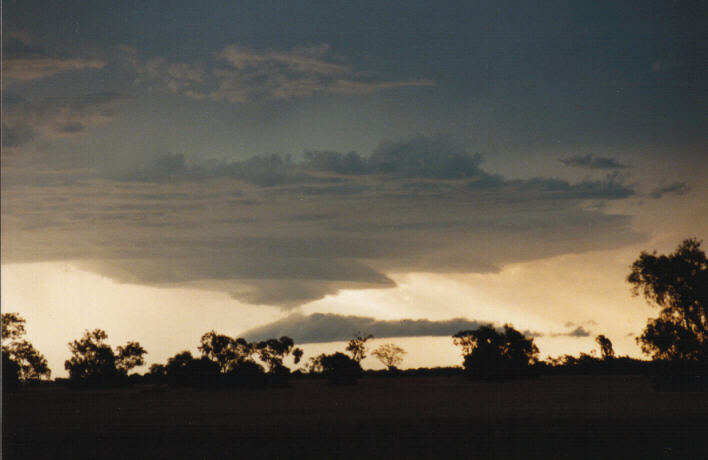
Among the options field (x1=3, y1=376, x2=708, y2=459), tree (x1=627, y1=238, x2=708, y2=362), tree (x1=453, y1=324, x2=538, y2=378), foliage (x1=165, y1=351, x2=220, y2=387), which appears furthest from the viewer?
tree (x1=453, y1=324, x2=538, y2=378)

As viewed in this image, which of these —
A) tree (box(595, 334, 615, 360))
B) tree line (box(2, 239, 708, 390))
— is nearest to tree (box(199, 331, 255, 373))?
tree line (box(2, 239, 708, 390))

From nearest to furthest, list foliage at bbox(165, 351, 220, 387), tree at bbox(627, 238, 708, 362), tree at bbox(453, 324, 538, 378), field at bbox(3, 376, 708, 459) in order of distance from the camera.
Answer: field at bbox(3, 376, 708, 459) < tree at bbox(627, 238, 708, 362) < foliage at bbox(165, 351, 220, 387) < tree at bbox(453, 324, 538, 378)

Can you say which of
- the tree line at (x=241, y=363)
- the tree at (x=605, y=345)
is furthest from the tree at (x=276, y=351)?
the tree at (x=605, y=345)

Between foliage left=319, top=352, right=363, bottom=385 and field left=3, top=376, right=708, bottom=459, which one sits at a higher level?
foliage left=319, top=352, right=363, bottom=385

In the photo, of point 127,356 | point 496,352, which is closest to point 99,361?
point 127,356

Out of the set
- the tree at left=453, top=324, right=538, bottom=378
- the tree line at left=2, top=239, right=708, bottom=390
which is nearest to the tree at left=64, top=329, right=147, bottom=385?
the tree line at left=2, top=239, right=708, bottom=390

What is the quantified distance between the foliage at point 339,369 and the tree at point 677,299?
56.7 meters

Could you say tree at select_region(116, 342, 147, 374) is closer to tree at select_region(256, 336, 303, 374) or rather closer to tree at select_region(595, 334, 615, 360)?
tree at select_region(256, 336, 303, 374)

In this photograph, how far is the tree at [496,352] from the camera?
98125mm

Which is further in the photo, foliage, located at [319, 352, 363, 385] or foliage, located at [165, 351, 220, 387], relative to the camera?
foliage, located at [319, 352, 363, 385]

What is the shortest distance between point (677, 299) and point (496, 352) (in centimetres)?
5357

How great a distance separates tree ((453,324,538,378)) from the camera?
98.1m

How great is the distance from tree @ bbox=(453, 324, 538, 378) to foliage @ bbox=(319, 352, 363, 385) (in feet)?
50.6

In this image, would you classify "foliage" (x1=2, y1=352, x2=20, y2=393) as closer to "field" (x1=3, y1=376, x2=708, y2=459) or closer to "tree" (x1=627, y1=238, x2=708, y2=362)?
"field" (x1=3, y1=376, x2=708, y2=459)
